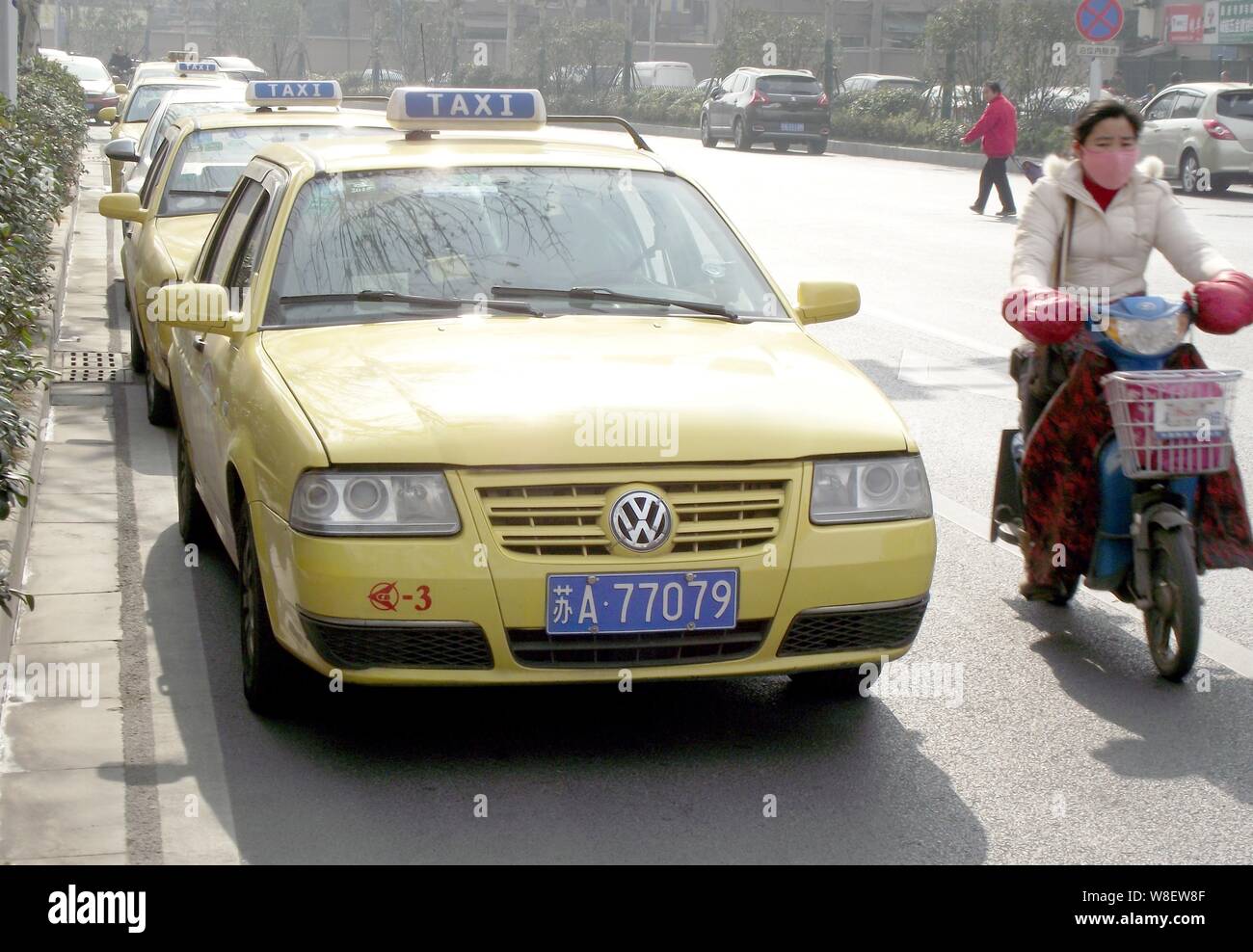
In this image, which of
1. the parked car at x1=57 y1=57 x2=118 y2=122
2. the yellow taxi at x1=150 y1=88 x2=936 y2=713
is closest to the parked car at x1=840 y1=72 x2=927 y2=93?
the parked car at x1=57 y1=57 x2=118 y2=122

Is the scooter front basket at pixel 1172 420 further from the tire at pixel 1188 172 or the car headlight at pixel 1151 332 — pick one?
the tire at pixel 1188 172

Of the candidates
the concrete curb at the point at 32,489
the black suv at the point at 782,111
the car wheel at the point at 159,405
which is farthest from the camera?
the black suv at the point at 782,111

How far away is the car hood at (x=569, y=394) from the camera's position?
4.57 meters

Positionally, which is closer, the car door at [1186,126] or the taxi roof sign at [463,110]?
the taxi roof sign at [463,110]

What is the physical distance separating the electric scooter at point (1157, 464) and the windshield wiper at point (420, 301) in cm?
176

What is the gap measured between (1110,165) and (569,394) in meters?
2.29

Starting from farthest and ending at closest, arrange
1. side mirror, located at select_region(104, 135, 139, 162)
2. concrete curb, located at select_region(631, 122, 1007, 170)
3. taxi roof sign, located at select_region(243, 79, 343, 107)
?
concrete curb, located at select_region(631, 122, 1007, 170) → side mirror, located at select_region(104, 135, 139, 162) → taxi roof sign, located at select_region(243, 79, 343, 107)

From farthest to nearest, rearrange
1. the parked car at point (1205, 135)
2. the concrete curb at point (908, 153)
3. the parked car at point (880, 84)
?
the parked car at point (880, 84), the concrete curb at point (908, 153), the parked car at point (1205, 135)

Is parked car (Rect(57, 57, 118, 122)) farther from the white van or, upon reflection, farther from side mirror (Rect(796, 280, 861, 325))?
side mirror (Rect(796, 280, 861, 325))

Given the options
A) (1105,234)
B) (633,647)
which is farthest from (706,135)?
(633,647)

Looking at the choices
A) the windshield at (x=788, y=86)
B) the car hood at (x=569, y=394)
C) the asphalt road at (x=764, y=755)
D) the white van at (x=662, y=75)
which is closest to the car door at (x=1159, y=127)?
the windshield at (x=788, y=86)

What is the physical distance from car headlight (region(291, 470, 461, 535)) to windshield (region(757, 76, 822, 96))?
35.5 m

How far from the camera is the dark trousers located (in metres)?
22.9

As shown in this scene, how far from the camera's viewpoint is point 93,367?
Answer: 11367 millimetres
